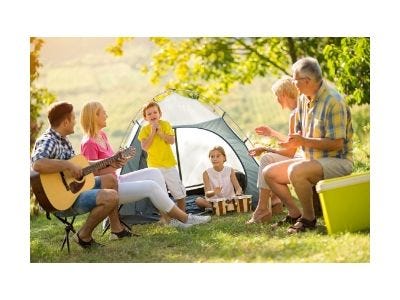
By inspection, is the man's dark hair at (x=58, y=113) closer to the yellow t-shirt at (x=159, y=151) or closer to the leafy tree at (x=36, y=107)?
the yellow t-shirt at (x=159, y=151)

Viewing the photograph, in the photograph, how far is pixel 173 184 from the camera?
616cm

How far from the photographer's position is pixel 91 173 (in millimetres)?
5234

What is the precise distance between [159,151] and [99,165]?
1047 mm

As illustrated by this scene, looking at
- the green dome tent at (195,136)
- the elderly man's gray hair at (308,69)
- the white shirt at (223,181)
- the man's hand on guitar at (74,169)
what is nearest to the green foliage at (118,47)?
the green dome tent at (195,136)

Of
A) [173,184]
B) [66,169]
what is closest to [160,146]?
[173,184]

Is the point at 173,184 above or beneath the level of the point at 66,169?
beneath

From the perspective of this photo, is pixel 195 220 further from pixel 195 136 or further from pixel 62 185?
pixel 195 136

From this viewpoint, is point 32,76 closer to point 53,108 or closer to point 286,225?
point 53,108

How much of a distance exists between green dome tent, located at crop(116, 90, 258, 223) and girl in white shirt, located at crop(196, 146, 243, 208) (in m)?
0.19

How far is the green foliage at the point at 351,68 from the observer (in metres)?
6.20

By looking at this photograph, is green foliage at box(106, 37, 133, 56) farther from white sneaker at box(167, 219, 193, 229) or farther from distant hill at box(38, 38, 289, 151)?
white sneaker at box(167, 219, 193, 229)

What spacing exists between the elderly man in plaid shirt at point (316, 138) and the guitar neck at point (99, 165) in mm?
1217

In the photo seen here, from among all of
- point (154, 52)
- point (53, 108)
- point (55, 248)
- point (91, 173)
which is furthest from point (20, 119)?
point (154, 52)

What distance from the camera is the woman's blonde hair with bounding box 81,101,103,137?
5.45 m
